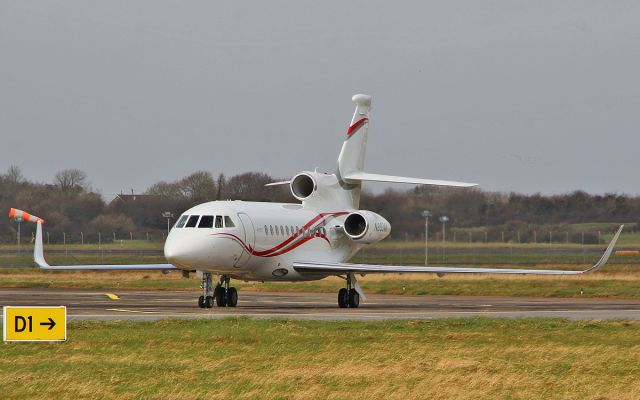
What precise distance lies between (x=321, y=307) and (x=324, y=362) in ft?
59.2

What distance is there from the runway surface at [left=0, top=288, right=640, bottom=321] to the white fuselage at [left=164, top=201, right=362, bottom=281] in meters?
1.23

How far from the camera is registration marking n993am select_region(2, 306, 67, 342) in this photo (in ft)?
61.6

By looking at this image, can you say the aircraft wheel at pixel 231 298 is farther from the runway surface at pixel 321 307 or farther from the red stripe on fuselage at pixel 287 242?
the red stripe on fuselage at pixel 287 242

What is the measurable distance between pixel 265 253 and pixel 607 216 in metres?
32.4

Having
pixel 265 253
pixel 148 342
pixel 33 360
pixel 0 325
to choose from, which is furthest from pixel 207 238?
pixel 33 360

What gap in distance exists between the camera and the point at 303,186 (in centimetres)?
3909

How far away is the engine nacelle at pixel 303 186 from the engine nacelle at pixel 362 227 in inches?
61.7

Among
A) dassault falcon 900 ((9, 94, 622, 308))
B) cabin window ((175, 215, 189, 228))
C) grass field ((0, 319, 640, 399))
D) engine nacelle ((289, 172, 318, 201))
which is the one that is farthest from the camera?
engine nacelle ((289, 172, 318, 201))

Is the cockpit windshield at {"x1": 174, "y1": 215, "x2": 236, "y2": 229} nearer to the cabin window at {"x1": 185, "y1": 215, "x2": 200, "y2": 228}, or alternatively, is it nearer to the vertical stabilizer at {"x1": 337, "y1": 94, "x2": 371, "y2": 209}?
the cabin window at {"x1": 185, "y1": 215, "x2": 200, "y2": 228}

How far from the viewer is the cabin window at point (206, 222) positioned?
107 ft

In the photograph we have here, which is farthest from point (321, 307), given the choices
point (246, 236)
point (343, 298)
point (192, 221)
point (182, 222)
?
point (182, 222)

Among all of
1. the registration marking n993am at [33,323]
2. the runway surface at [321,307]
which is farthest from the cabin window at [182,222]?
the registration marking n993am at [33,323]

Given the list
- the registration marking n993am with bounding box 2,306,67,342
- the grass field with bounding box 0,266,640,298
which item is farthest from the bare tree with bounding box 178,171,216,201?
the registration marking n993am with bounding box 2,306,67,342

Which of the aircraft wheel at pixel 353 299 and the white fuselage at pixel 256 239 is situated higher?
the white fuselage at pixel 256 239
